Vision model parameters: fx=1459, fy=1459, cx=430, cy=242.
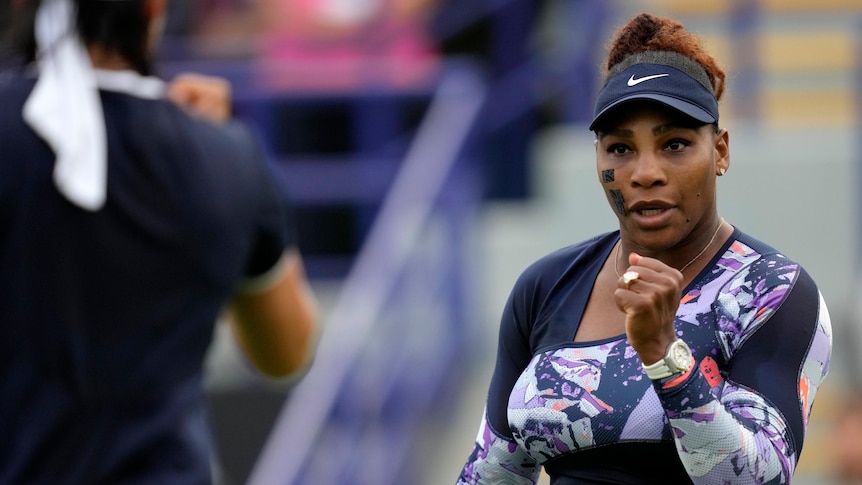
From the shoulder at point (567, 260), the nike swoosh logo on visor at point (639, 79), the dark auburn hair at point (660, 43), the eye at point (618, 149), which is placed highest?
the dark auburn hair at point (660, 43)

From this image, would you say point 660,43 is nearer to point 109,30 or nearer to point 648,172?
point 648,172

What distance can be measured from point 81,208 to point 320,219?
6.37 m

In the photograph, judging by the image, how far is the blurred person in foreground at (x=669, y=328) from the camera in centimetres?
216

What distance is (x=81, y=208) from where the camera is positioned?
2.42 metres

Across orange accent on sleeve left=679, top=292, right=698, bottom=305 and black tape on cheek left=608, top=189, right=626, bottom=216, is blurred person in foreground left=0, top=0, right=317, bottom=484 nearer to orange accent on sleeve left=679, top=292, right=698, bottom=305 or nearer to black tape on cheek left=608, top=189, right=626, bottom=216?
black tape on cheek left=608, top=189, right=626, bottom=216

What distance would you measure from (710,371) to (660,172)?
12.7 inches

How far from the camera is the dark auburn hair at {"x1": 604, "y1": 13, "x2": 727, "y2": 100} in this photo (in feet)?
7.93

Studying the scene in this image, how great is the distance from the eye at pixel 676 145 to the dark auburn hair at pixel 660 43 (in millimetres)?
132

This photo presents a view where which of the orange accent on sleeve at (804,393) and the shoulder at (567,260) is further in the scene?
the shoulder at (567,260)

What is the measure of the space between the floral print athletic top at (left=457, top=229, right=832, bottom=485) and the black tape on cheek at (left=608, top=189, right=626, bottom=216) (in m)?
0.17

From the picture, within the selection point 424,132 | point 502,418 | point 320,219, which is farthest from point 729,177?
point 502,418

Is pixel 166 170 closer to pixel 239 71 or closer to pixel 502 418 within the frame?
pixel 502 418

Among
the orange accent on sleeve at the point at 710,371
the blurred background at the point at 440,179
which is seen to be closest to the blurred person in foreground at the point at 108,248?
the orange accent on sleeve at the point at 710,371

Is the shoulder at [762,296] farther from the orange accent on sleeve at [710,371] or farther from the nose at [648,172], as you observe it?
the nose at [648,172]
